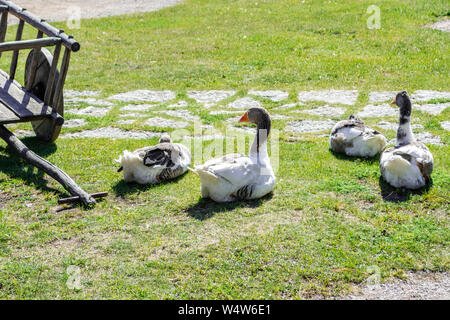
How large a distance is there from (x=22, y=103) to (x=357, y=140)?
4.62 m

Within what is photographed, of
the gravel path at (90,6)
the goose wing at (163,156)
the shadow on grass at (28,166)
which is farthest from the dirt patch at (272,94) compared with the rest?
the gravel path at (90,6)

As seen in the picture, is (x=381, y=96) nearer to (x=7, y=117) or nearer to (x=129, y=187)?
(x=129, y=187)

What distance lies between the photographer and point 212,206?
242 inches

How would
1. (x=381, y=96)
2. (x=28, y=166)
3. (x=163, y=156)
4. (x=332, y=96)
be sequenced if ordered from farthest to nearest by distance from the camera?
(x=332, y=96), (x=381, y=96), (x=28, y=166), (x=163, y=156)

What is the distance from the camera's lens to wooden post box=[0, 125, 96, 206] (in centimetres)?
627

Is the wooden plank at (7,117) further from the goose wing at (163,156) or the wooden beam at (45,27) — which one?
the goose wing at (163,156)

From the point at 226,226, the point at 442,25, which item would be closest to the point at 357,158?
the point at 226,226

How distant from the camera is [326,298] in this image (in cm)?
457

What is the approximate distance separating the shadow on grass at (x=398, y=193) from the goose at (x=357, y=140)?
0.96 metres

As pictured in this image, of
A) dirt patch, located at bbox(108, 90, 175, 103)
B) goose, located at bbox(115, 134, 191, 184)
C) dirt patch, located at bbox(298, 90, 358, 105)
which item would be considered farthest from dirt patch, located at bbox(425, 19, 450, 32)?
goose, located at bbox(115, 134, 191, 184)

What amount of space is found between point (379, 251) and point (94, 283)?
260 centimetres

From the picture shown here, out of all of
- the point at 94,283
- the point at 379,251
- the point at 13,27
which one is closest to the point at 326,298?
the point at 379,251

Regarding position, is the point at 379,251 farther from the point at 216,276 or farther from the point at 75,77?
the point at 75,77

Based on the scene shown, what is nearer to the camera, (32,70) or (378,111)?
(32,70)
